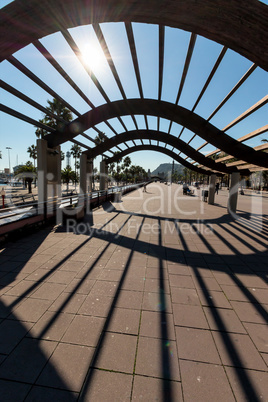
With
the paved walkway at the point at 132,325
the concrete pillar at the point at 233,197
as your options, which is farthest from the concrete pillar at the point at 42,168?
the concrete pillar at the point at 233,197

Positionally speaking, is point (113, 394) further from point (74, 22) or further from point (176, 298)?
point (74, 22)

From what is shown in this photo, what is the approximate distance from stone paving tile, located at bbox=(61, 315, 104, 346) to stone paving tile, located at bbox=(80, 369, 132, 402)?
448 millimetres

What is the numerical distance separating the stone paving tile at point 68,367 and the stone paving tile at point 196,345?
3.81 feet

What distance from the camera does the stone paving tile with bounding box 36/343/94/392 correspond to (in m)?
1.92

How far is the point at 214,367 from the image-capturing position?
214 cm

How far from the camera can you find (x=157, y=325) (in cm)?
276

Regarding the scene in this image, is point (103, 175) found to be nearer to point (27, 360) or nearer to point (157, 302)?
point (157, 302)

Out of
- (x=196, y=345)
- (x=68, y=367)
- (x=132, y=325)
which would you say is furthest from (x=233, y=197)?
(x=68, y=367)

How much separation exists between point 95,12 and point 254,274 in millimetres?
7747

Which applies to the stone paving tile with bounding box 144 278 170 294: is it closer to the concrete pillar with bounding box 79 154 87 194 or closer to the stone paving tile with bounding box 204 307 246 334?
the stone paving tile with bounding box 204 307 246 334

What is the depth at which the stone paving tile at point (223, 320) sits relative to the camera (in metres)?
2.75

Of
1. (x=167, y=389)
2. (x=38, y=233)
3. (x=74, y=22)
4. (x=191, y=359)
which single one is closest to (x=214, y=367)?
(x=191, y=359)

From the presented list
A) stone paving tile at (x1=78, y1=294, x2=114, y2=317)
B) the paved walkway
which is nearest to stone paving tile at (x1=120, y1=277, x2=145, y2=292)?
the paved walkway

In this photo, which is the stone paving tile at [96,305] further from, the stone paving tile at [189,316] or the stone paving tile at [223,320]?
the stone paving tile at [223,320]
